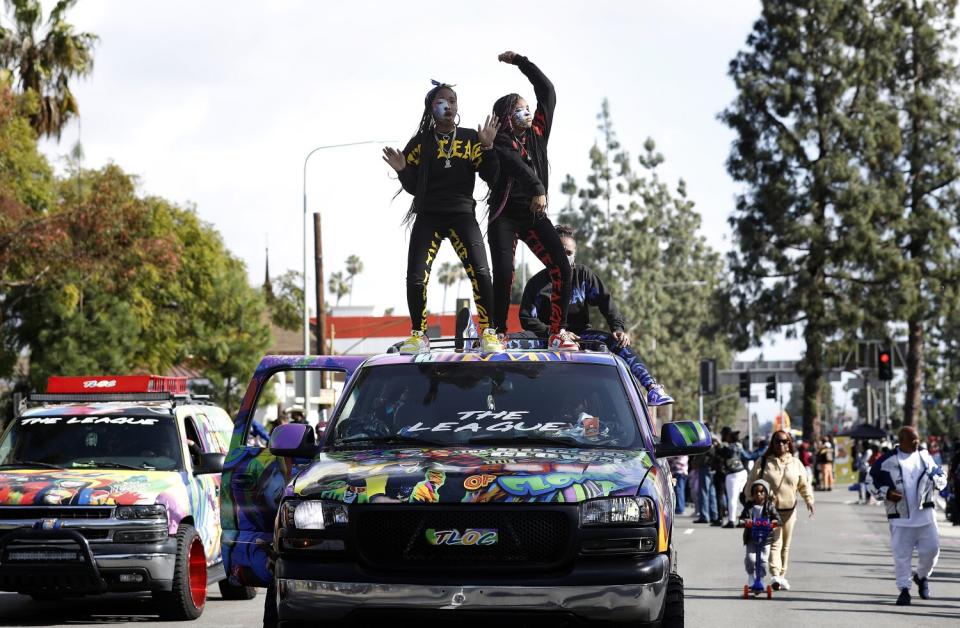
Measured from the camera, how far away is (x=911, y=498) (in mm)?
16688

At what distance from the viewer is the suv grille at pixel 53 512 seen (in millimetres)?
13109

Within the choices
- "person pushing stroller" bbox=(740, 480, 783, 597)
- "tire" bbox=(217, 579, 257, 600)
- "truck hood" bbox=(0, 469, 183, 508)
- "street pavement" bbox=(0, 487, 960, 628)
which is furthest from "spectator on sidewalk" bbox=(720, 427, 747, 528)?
"truck hood" bbox=(0, 469, 183, 508)

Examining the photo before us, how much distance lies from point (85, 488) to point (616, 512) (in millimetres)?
7162

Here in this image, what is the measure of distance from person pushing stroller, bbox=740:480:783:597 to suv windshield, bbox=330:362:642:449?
28.2 ft

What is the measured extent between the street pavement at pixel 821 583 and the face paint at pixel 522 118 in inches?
183

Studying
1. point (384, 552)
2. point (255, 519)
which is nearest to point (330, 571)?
point (384, 552)

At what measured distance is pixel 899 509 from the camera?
16781 mm

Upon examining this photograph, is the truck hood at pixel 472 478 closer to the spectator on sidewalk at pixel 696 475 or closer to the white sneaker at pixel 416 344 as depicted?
the white sneaker at pixel 416 344

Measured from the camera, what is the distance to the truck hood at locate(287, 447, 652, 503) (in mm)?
7129

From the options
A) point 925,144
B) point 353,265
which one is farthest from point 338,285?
point 925,144

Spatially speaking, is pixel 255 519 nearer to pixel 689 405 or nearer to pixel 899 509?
pixel 899 509

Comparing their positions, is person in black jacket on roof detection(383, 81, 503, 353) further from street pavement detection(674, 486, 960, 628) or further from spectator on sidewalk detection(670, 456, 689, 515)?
spectator on sidewalk detection(670, 456, 689, 515)

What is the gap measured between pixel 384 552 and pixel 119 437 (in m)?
7.53

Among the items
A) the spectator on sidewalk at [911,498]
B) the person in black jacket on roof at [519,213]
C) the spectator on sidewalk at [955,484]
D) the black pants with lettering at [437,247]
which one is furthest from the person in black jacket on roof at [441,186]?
the spectator on sidewalk at [955,484]
